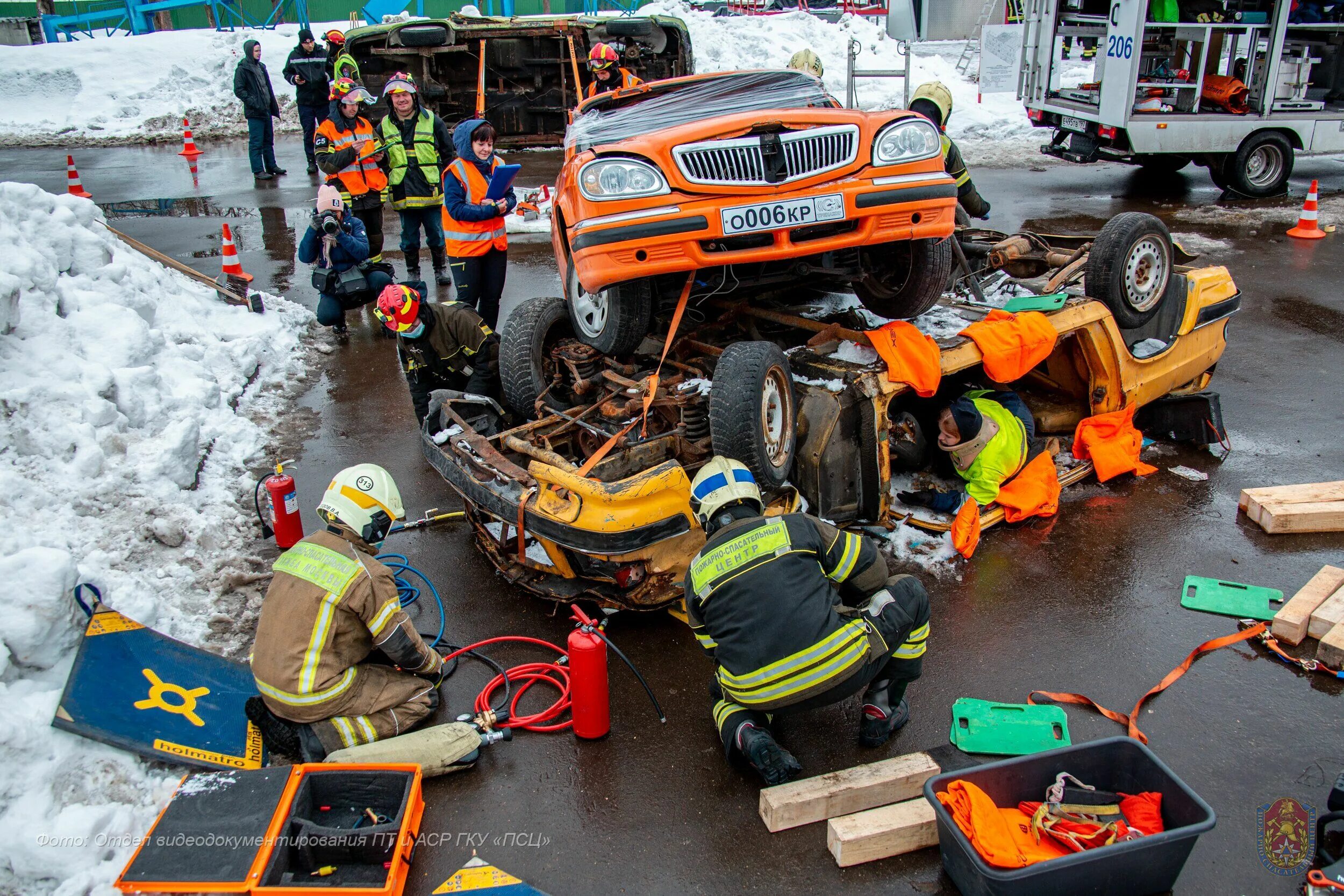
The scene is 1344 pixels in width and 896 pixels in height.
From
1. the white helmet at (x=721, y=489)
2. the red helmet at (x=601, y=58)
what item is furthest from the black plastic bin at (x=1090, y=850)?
the red helmet at (x=601, y=58)

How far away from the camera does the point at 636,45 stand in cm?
1383

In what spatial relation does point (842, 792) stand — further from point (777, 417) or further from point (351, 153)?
point (351, 153)

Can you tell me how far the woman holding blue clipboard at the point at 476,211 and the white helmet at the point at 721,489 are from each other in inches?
168

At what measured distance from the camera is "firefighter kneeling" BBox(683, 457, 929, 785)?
3.50 m

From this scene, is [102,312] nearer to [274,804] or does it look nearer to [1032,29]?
[274,804]

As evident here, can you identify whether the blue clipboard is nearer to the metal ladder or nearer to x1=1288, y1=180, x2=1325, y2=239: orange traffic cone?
x1=1288, y1=180, x2=1325, y2=239: orange traffic cone

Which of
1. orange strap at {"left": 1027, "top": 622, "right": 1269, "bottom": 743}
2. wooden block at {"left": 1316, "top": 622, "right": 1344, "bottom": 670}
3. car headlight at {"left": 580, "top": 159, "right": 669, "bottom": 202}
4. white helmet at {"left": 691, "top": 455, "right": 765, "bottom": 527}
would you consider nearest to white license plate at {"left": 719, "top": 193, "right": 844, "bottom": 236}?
car headlight at {"left": 580, "top": 159, "right": 669, "bottom": 202}

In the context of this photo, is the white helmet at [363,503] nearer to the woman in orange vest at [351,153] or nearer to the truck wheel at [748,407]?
the truck wheel at [748,407]

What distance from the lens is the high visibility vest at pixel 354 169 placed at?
9367mm

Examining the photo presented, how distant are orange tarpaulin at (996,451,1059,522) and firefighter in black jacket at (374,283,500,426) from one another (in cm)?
326

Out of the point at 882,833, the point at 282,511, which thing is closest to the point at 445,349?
the point at 282,511

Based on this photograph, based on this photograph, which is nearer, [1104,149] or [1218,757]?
[1218,757]

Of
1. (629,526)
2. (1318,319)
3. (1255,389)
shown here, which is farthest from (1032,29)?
(629,526)

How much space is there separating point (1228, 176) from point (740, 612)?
1234cm
